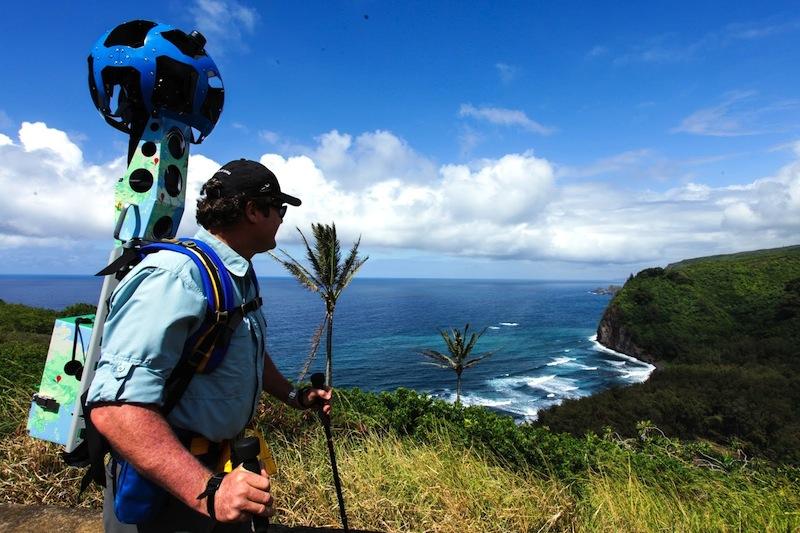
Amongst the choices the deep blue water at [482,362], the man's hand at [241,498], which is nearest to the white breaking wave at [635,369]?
the deep blue water at [482,362]

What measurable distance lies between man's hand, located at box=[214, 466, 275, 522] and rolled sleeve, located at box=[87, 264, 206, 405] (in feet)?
1.10

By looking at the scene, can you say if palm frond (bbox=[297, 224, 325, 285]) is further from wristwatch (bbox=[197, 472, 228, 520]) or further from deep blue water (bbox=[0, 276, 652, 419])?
deep blue water (bbox=[0, 276, 652, 419])

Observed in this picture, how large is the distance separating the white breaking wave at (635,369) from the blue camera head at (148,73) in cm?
6958

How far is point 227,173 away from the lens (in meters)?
1.85

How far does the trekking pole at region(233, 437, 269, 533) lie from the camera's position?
1.38 metres

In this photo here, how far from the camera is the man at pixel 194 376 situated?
1325 millimetres

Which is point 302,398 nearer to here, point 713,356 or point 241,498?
point 241,498

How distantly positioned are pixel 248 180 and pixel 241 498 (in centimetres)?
117

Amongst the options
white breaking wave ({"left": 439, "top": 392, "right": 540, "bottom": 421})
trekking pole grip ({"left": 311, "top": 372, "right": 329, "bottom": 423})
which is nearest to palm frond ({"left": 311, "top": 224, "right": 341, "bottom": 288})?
trekking pole grip ({"left": 311, "top": 372, "right": 329, "bottom": 423})

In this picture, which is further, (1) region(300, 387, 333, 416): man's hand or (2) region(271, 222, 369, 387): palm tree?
(2) region(271, 222, 369, 387): palm tree

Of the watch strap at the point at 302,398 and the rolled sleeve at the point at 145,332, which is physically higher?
the rolled sleeve at the point at 145,332

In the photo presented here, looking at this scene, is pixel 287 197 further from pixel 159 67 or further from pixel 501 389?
pixel 501 389

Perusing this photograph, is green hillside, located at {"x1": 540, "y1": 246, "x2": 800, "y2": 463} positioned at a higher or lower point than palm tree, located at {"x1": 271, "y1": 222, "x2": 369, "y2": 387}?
lower

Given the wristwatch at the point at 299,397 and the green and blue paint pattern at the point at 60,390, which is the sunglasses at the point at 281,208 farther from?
the green and blue paint pattern at the point at 60,390
